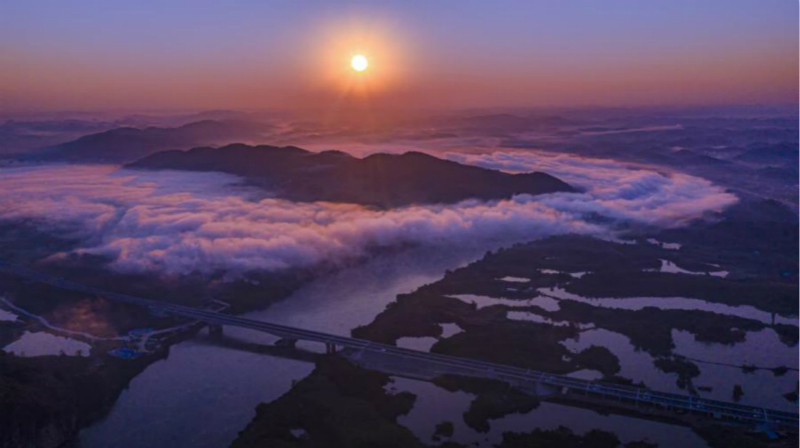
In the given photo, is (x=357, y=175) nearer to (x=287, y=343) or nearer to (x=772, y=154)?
(x=287, y=343)

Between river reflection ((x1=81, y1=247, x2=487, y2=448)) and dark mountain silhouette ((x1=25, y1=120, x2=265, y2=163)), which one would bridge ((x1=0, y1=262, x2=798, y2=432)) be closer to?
river reflection ((x1=81, y1=247, x2=487, y2=448))

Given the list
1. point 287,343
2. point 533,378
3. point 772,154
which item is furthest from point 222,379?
point 772,154

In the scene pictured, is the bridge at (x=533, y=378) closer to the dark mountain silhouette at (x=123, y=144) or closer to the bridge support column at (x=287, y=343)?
the bridge support column at (x=287, y=343)

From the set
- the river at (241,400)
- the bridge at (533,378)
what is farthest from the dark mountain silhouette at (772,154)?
the bridge at (533,378)

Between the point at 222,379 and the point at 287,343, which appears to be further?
the point at 287,343

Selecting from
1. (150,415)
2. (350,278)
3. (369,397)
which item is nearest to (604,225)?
(350,278)

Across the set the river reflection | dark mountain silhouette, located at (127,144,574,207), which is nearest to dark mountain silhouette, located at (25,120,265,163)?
dark mountain silhouette, located at (127,144,574,207)
